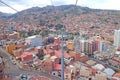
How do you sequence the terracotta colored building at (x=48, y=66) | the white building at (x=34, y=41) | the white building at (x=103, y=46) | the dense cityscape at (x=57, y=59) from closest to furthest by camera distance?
the dense cityscape at (x=57, y=59)
the terracotta colored building at (x=48, y=66)
the white building at (x=103, y=46)
the white building at (x=34, y=41)

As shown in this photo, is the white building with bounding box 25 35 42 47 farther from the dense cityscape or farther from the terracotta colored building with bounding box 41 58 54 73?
the terracotta colored building with bounding box 41 58 54 73

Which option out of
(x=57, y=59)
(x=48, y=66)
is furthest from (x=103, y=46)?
(x=48, y=66)

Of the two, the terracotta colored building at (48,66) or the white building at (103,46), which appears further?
the white building at (103,46)

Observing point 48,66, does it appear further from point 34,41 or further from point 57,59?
point 34,41

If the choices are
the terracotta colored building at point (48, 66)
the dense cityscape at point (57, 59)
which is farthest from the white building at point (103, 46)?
the terracotta colored building at point (48, 66)

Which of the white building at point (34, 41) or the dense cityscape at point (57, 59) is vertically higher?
the white building at point (34, 41)

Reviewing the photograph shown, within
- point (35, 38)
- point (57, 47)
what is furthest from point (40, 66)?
point (35, 38)

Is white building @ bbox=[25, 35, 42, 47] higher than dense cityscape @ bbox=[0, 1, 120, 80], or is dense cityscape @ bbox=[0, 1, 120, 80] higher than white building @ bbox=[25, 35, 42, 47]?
white building @ bbox=[25, 35, 42, 47]

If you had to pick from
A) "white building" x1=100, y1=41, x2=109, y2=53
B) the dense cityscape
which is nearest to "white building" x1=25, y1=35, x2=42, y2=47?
the dense cityscape

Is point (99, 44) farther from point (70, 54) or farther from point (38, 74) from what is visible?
point (38, 74)

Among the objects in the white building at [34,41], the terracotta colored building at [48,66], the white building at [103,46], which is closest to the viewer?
the terracotta colored building at [48,66]

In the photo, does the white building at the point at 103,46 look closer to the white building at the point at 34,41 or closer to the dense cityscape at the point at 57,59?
the dense cityscape at the point at 57,59
